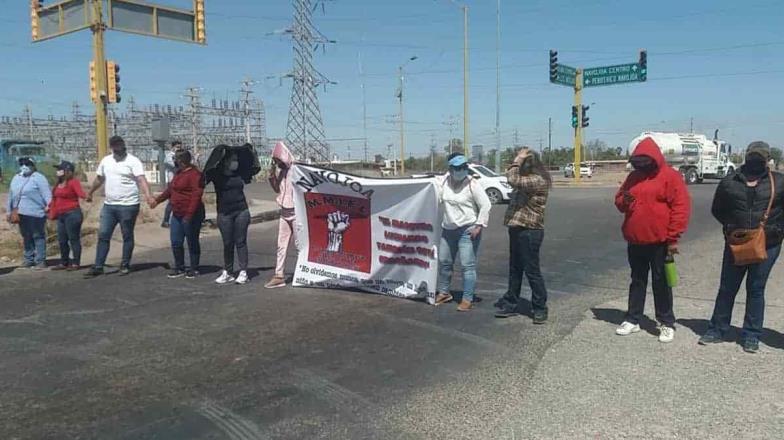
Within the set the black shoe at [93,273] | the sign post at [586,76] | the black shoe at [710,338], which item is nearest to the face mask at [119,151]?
the black shoe at [93,273]

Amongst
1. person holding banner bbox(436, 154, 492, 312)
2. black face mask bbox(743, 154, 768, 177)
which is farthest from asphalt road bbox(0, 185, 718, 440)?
black face mask bbox(743, 154, 768, 177)

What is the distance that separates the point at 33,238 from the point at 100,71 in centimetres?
828

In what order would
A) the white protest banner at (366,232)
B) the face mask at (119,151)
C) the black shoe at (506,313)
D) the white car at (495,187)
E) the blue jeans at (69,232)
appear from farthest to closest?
the white car at (495,187) < the blue jeans at (69,232) < the face mask at (119,151) < the white protest banner at (366,232) < the black shoe at (506,313)

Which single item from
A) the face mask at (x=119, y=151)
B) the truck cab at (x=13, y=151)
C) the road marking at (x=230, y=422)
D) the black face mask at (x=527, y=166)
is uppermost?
the truck cab at (x=13, y=151)

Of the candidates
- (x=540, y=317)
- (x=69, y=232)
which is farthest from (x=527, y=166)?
(x=69, y=232)

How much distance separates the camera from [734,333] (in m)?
5.91

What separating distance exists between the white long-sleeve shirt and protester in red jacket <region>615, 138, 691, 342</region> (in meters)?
1.41

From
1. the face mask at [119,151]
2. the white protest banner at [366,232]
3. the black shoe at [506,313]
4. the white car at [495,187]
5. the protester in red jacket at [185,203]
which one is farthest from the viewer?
the white car at [495,187]

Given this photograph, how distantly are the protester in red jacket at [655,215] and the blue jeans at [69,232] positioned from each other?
7.87 meters

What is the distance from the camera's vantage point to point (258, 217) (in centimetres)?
1809

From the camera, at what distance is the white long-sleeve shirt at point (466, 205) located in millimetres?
6816

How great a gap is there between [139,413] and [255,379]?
91 cm

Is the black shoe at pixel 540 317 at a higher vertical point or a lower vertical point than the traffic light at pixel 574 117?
lower

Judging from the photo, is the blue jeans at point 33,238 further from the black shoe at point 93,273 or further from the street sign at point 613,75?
the street sign at point 613,75
